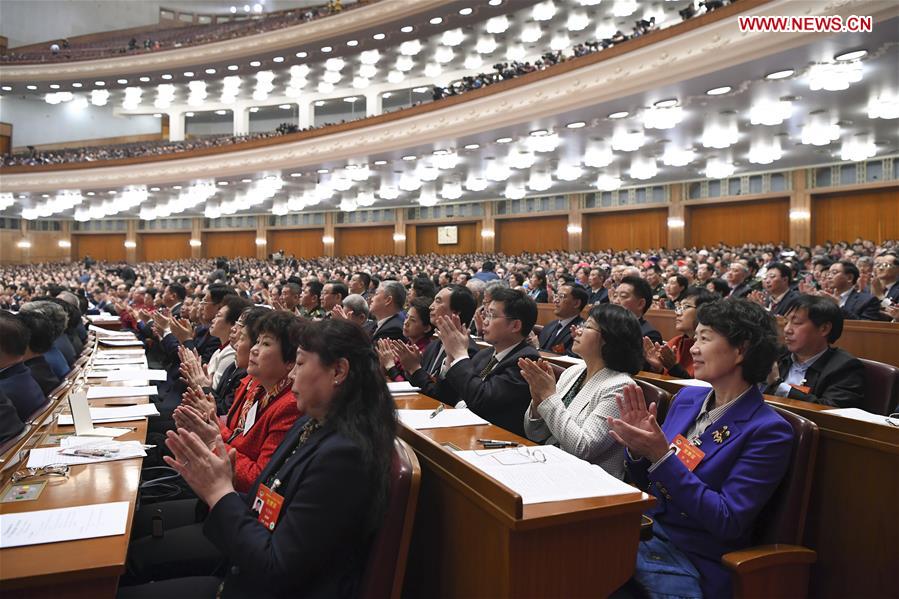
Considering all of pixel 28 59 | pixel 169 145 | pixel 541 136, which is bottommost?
pixel 541 136

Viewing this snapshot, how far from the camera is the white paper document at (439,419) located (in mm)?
2344

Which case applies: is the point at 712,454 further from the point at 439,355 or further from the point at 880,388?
Result: the point at 439,355

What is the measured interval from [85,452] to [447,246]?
23.2 m

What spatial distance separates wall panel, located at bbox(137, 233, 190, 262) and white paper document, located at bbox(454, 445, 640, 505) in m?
31.9

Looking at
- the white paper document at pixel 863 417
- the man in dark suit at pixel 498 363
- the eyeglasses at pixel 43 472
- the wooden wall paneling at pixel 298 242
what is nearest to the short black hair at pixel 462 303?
the man in dark suit at pixel 498 363

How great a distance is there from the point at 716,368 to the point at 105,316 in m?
10.1

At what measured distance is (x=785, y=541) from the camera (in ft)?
6.05

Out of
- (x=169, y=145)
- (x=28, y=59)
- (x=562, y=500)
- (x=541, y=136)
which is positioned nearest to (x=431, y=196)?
(x=541, y=136)

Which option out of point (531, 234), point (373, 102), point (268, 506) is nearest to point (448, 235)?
point (531, 234)

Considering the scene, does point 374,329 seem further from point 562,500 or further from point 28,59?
point 28,59

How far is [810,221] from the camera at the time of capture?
16469 millimetres

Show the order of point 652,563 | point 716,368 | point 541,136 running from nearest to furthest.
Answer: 1. point 652,563
2. point 716,368
3. point 541,136

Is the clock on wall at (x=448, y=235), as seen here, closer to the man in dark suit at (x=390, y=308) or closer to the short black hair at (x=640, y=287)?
the man in dark suit at (x=390, y=308)

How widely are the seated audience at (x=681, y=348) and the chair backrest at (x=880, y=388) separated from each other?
0.77 metres
